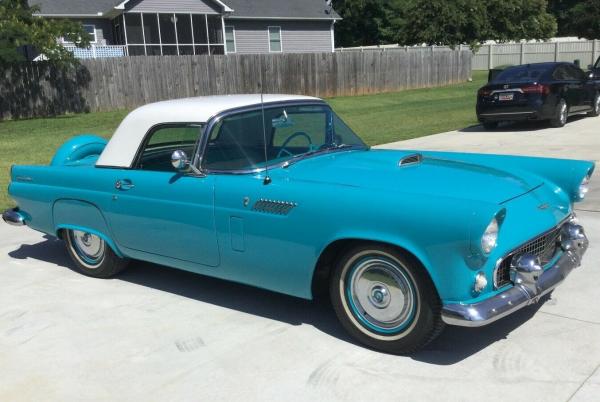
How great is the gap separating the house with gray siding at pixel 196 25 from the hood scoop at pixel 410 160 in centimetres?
2519

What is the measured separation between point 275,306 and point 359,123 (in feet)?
41.9

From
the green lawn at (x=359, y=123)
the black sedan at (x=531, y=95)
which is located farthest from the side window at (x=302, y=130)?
the black sedan at (x=531, y=95)

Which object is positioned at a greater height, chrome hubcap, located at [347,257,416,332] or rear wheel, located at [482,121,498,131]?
chrome hubcap, located at [347,257,416,332]

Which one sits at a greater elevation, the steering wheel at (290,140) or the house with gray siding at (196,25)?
the house with gray siding at (196,25)

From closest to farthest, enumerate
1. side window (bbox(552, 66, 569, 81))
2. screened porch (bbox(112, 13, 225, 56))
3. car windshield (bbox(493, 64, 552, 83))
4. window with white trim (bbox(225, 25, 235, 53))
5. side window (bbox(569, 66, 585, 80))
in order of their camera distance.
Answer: car windshield (bbox(493, 64, 552, 83)) → side window (bbox(552, 66, 569, 81)) → side window (bbox(569, 66, 585, 80)) → screened porch (bbox(112, 13, 225, 56)) → window with white trim (bbox(225, 25, 235, 53))

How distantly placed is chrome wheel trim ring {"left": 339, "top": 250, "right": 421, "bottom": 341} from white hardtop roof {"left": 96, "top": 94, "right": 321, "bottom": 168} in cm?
158

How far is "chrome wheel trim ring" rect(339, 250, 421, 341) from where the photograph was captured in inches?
142

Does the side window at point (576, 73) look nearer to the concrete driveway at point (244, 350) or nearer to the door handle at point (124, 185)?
the concrete driveway at point (244, 350)

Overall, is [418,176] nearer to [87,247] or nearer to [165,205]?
Result: [165,205]

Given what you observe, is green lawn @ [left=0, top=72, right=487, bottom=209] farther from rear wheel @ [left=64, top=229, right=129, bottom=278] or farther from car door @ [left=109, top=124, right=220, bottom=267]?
car door @ [left=109, top=124, right=220, bottom=267]

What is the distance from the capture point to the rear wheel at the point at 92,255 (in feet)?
17.4

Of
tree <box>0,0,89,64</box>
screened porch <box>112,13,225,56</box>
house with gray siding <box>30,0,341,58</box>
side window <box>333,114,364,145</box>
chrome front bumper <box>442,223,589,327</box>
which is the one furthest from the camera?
screened porch <box>112,13,225,56</box>

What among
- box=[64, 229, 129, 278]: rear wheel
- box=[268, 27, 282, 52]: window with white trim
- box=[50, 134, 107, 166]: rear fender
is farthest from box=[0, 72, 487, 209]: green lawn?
box=[268, 27, 282, 52]: window with white trim

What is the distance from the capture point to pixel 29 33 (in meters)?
18.9
